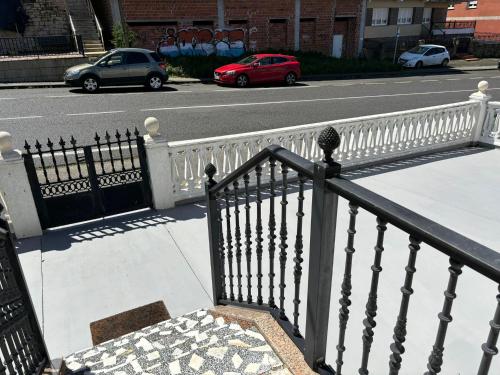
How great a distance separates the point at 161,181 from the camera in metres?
6.07

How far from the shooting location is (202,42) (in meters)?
23.8

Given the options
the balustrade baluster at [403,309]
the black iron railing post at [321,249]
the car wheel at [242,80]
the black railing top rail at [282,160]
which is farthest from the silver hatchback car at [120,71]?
the balustrade baluster at [403,309]

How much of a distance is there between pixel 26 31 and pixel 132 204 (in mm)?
20687

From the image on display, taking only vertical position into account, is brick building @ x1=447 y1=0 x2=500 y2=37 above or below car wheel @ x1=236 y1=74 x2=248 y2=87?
above

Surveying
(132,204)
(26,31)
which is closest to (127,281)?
(132,204)

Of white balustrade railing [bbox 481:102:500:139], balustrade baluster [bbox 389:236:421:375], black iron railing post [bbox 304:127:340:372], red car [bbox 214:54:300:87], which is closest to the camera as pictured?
balustrade baluster [bbox 389:236:421:375]

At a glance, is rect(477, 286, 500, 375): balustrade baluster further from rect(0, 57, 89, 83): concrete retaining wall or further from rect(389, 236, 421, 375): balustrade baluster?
rect(0, 57, 89, 83): concrete retaining wall

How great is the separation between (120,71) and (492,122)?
44.5ft

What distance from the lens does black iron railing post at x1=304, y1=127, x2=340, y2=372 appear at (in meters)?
1.92

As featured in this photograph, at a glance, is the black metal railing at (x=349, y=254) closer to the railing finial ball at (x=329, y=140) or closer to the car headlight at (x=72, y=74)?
the railing finial ball at (x=329, y=140)

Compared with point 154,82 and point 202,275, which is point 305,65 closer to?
point 154,82

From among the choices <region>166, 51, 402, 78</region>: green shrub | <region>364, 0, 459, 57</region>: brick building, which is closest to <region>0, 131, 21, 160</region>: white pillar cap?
<region>166, 51, 402, 78</region>: green shrub

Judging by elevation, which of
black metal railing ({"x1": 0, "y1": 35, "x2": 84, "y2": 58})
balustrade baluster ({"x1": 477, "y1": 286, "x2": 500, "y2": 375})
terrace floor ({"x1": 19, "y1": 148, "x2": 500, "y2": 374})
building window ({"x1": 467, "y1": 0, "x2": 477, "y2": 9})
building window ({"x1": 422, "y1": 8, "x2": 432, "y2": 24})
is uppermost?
building window ({"x1": 467, "y1": 0, "x2": 477, "y2": 9})

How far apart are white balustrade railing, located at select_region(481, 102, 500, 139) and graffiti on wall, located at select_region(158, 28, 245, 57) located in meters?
18.4
